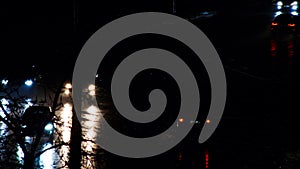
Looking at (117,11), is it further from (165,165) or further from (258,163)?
(258,163)

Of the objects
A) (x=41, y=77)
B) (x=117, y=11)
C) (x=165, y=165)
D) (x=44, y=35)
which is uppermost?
(x=117, y=11)

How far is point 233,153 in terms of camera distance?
19.5 meters

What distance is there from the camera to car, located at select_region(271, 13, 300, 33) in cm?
3209

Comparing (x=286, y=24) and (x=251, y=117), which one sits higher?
(x=286, y=24)

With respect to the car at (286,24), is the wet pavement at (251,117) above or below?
below

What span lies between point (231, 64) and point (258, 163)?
13.0 metres

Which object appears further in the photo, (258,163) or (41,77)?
(258,163)

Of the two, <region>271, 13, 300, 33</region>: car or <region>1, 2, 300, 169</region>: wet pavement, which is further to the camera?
<region>271, 13, 300, 33</region>: car

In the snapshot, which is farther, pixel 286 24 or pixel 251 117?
pixel 286 24

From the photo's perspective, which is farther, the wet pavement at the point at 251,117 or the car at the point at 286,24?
the car at the point at 286,24

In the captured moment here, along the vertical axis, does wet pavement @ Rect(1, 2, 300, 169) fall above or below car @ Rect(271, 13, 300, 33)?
below

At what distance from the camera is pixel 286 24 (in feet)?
107

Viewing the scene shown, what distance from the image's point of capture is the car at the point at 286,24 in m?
32.1

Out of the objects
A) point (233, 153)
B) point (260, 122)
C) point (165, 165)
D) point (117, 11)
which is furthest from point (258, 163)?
point (117, 11)
